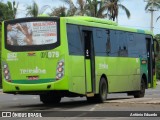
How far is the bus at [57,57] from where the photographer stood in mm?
19188

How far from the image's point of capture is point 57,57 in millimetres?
19172

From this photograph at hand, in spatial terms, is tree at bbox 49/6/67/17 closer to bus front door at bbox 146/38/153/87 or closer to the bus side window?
bus front door at bbox 146/38/153/87

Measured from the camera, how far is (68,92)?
19.4m

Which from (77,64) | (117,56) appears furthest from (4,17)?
(77,64)

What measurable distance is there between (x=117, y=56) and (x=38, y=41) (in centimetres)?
536

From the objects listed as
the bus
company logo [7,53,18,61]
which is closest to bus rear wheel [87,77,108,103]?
the bus

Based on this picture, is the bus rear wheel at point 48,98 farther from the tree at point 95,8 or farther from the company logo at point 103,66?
the tree at point 95,8

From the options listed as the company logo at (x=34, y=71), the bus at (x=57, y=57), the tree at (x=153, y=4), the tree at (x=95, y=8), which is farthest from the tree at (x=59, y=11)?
the company logo at (x=34, y=71)

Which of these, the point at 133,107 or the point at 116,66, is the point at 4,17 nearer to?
the point at 116,66

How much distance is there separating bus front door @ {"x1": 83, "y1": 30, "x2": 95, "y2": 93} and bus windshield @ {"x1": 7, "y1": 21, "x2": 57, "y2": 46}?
1.97 metres

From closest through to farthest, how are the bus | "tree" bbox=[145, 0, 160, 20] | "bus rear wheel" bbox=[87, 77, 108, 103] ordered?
1. the bus
2. "bus rear wheel" bbox=[87, 77, 108, 103]
3. "tree" bbox=[145, 0, 160, 20]

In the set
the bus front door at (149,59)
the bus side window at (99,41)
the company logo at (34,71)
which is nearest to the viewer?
the company logo at (34,71)

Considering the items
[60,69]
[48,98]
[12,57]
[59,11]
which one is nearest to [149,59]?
[48,98]

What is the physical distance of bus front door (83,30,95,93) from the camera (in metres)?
20.9
